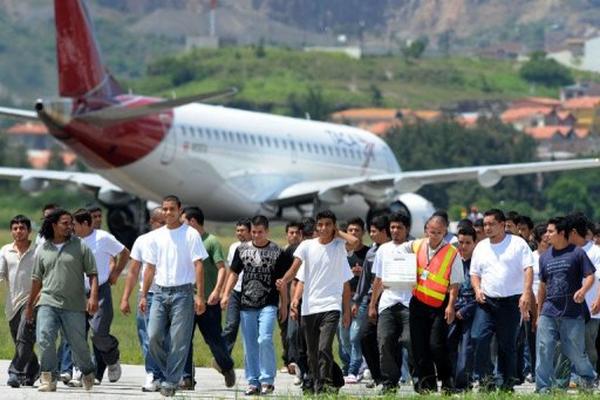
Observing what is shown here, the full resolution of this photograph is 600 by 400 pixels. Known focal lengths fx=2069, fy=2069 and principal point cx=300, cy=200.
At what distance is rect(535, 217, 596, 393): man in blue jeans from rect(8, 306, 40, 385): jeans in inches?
185

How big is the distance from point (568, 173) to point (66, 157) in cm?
2348

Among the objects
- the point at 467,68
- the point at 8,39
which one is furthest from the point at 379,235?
the point at 467,68

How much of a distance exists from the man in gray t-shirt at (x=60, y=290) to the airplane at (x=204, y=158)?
19016 mm

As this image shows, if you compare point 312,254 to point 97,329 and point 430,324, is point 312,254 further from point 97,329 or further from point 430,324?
point 97,329

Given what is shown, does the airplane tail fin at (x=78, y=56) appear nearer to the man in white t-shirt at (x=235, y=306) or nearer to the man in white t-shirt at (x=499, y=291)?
the man in white t-shirt at (x=235, y=306)

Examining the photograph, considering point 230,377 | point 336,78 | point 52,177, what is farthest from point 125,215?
point 336,78

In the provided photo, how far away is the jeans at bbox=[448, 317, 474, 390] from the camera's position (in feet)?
61.4

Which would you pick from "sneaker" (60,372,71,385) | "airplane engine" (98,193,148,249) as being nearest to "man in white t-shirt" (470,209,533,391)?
"sneaker" (60,372,71,385)

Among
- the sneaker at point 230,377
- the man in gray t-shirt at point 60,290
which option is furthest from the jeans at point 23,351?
the sneaker at point 230,377

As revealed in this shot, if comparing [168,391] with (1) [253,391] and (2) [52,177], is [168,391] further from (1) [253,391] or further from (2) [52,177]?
(2) [52,177]

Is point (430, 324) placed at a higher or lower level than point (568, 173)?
lower

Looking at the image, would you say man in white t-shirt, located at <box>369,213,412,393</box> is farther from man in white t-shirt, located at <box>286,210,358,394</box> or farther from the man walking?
the man walking

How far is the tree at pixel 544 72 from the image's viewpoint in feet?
477

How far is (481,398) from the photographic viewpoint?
16984 mm
